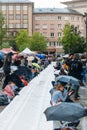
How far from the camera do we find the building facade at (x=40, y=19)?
513 ft

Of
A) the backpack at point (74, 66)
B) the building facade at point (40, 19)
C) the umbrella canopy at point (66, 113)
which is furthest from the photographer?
the building facade at point (40, 19)

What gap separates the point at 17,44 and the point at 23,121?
124983 millimetres

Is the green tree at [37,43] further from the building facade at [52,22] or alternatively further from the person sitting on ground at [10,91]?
the person sitting on ground at [10,91]

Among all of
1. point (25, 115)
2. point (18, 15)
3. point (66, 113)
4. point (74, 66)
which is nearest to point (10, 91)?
point (74, 66)

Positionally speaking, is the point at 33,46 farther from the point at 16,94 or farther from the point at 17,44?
the point at 16,94

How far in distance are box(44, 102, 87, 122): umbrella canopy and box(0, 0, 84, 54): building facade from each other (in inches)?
5830

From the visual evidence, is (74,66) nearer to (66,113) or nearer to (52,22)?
(66,113)

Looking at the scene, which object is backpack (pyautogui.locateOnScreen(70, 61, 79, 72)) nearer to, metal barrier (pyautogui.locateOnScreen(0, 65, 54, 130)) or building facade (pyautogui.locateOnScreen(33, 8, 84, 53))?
metal barrier (pyautogui.locateOnScreen(0, 65, 54, 130))

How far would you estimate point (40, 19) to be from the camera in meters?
160

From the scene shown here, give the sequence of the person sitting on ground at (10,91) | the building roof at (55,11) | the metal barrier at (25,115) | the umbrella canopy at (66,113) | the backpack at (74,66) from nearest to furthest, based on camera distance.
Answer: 1. the umbrella canopy at (66,113)
2. the metal barrier at (25,115)
3. the person sitting on ground at (10,91)
4. the backpack at (74,66)
5. the building roof at (55,11)

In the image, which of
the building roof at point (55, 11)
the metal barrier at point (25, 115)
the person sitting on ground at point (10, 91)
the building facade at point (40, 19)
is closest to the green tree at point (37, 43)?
the building facade at point (40, 19)

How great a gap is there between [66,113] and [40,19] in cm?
15360

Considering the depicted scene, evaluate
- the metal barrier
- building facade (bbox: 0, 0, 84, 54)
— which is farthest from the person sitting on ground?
building facade (bbox: 0, 0, 84, 54)

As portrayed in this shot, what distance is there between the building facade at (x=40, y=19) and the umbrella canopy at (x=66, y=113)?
5830 inches
